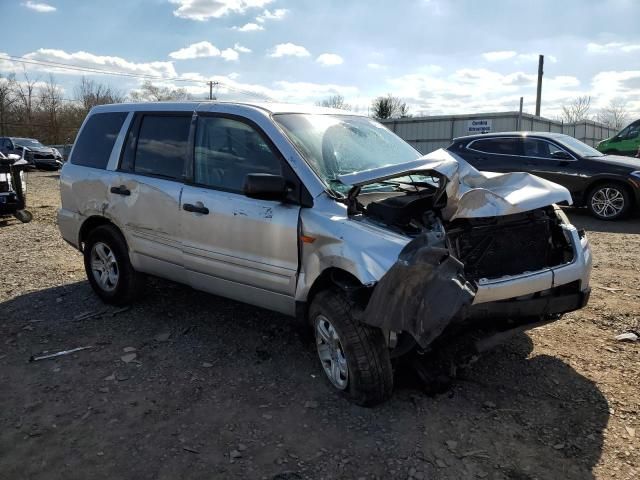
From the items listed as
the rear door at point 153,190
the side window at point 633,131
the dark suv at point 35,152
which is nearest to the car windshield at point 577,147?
the side window at point 633,131

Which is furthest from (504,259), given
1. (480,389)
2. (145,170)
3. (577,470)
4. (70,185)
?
(70,185)

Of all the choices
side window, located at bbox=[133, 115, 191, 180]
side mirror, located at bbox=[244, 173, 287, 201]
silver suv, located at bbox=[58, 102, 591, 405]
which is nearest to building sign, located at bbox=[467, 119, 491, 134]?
silver suv, located at bbox=[58, 102, 591, 405]

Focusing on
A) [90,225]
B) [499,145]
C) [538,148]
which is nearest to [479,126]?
Answer: [499,145]

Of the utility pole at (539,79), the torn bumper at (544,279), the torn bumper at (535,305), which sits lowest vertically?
the torn bumper at (535,305)

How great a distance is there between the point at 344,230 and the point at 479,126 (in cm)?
2096

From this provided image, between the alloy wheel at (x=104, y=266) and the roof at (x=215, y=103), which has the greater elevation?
the roof at (x=215, y=103)

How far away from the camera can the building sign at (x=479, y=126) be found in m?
22.6

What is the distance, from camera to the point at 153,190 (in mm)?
4602

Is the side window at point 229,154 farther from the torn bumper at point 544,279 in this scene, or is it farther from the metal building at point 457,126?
the metal building at point 457,126

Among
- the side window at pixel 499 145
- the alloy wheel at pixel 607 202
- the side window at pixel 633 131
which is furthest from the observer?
the side window at pixel 633 131

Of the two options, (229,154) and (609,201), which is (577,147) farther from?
(229,154)

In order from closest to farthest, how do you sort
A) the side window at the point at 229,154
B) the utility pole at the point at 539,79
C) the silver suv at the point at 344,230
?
1. the silver suv at the point at 344,230
2. the side window at the point at 229,154
3. the utility pole at the point at 539,79

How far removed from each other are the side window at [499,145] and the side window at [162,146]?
7.94m

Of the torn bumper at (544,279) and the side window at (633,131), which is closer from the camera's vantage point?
the torn bumper at (544,279)
